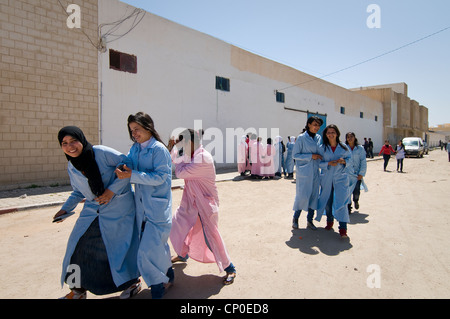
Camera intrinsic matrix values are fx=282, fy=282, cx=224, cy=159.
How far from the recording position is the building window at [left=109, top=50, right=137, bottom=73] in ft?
31.5

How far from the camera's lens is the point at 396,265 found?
3148 millimetres

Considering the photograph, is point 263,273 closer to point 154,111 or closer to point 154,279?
point 154,279

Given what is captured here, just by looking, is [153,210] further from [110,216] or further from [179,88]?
[179,88]

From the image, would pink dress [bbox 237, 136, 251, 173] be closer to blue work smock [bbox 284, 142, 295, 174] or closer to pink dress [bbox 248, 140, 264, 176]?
pink dress [bbox 248, 140, 264, 176]

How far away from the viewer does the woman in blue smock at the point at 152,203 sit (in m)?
2.30

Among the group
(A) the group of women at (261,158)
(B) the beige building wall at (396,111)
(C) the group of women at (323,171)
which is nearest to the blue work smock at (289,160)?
(A) the group of women at (261,158)

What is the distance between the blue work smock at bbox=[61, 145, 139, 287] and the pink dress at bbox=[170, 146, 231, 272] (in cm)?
57

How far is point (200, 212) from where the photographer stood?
2.87m

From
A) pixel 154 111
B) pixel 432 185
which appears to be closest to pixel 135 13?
pixel 154 111

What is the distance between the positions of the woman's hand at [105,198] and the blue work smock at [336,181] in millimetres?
3131

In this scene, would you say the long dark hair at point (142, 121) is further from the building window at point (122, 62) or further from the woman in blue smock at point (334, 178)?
the building window at point (122, 62)

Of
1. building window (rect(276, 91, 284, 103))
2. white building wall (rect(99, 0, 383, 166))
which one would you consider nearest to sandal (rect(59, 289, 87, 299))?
white building wall (rect(99, 0, 383, 166))

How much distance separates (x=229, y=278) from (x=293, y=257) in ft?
3.27

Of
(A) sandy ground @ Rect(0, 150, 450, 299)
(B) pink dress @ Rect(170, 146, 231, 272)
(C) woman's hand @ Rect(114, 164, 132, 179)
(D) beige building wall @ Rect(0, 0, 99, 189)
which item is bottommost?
(A) sandy ground @ Rect(0, 150, 450, 299)
